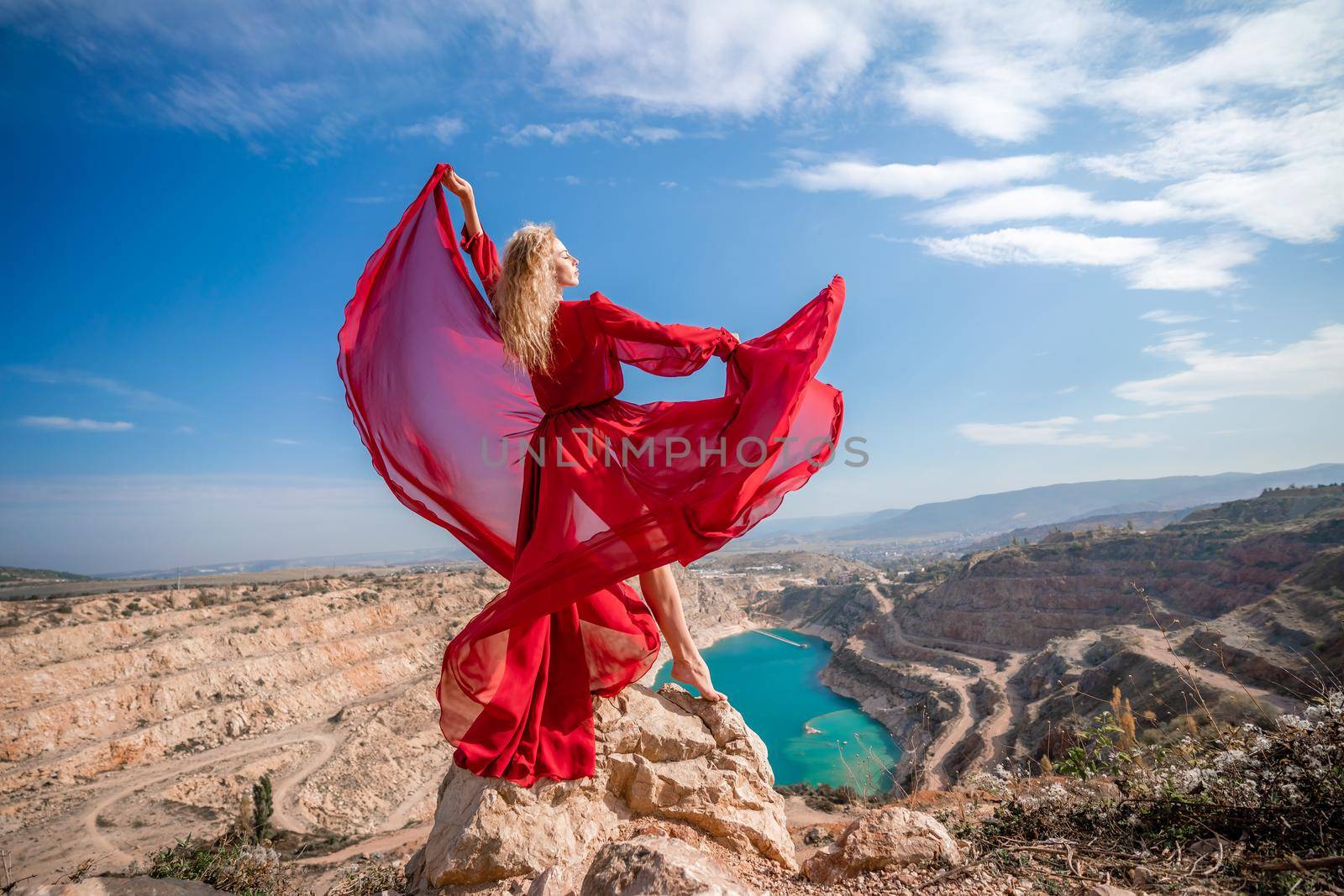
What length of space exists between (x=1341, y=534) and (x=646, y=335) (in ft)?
140

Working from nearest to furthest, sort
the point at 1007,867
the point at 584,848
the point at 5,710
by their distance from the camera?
the point at 1007,867
the point at 584,848
the point at 5,710

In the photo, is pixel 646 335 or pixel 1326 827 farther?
pixel 646 335

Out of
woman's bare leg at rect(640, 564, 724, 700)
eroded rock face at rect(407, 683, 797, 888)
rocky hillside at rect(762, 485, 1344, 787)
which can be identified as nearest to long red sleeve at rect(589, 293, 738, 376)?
woman's bare leg at rect(640, 564, 724, 700)

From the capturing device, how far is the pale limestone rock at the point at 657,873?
161 centimetres

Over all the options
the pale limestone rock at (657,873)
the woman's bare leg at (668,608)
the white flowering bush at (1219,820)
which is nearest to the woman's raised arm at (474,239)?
the woman's bare leg at (668,608)

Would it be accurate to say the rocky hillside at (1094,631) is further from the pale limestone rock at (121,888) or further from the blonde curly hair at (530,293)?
the pale limestone rock at (121,888)

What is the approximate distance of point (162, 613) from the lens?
23859 millimetres

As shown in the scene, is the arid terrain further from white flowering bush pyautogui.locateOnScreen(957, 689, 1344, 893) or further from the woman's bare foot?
the woman's bare foot

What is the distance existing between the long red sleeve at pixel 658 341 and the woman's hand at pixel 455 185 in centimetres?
100

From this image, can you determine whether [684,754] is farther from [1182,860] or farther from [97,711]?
[97,711]

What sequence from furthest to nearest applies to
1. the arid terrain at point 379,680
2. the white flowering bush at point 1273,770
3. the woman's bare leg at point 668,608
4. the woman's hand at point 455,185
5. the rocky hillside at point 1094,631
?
the rocky hillside at point 1094,631, the arid terrain at point 379,680, the woman's hand at point 455,185, the woman's bare leg at point 668,608, the white flowering bush at point 1273,770

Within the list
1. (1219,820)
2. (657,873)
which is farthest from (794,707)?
(657,873)

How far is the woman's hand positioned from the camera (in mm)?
3283

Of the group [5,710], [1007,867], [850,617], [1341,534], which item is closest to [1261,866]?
[1007,867]
